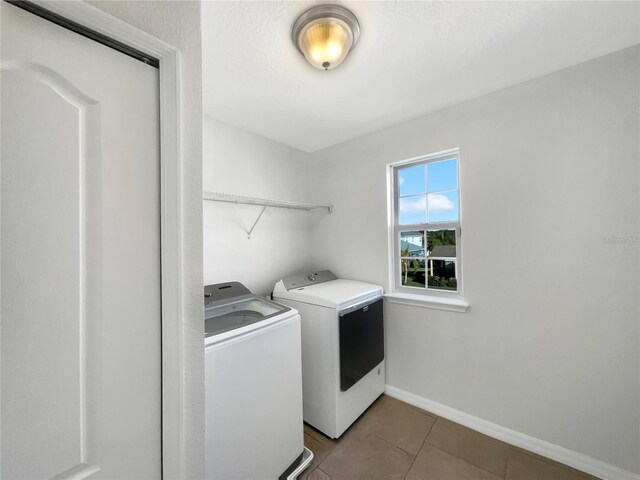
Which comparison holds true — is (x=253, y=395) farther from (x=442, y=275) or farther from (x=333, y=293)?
(x=442, y=275)

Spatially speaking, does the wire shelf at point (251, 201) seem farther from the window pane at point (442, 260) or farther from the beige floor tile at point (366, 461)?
the beige floor tile at point (366, 461)

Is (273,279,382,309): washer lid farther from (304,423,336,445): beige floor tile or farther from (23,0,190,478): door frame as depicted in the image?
(23,0,190,478): door frame

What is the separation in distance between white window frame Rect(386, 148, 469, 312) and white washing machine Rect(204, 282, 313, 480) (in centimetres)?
112

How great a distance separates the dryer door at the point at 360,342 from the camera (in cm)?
175

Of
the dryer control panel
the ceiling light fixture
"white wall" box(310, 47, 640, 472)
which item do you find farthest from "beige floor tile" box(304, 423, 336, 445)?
the ceiling light fixture

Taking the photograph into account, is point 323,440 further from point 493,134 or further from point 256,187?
point 493,134

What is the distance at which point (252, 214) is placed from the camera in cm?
229

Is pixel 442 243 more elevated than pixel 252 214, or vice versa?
pixel 252 214

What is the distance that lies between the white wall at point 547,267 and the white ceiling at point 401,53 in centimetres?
21

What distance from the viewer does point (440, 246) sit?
2072 millimetres

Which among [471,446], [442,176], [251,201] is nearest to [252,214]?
[251,201]

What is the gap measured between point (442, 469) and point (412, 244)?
1.58 metres

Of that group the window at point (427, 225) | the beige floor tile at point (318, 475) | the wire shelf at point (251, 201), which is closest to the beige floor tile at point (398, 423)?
the beige floor tile at point (318, 475)

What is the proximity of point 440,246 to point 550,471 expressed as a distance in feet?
5.03
